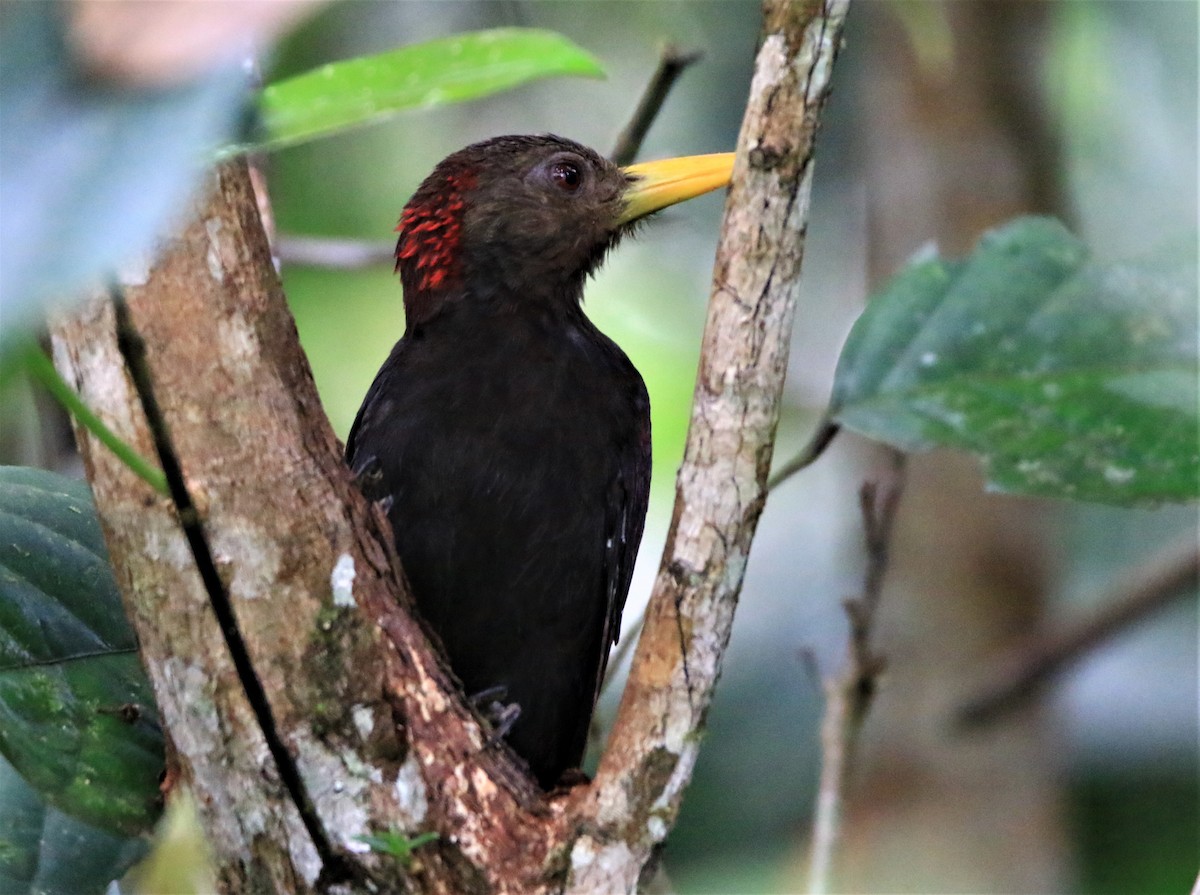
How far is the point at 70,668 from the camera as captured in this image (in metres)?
2.46

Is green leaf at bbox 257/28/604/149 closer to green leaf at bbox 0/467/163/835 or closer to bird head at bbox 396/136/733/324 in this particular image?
green leaf at bbox 0/467/163/835

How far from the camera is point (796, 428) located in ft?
20.2

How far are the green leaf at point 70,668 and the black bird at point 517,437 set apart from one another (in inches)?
24.6

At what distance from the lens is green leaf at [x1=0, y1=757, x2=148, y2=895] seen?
7.88 ft

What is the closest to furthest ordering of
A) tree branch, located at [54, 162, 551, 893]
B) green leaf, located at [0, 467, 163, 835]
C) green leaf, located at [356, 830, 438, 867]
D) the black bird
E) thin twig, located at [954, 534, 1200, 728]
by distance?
tree branch, located at [54, 162, 551, 893], green leaf, located at [356, 830, 438, 867], green leaf, located at [0, 467, 163, 835], the black bird, thin twig, located at [954, 534, 1200, 728]

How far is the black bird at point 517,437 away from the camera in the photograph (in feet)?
10.7

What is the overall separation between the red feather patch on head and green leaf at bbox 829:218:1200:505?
105 cm

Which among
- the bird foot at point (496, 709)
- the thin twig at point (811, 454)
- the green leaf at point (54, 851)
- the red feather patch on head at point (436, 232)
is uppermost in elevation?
the red feather patch on head at point (436, 232)

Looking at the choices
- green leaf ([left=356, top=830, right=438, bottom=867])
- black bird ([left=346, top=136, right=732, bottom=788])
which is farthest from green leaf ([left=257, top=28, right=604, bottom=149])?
green leaf ([left=356, top=830, right=438, bottom=867])

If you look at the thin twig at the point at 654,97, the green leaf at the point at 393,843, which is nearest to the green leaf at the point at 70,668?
the green leaf at the point at 393,843

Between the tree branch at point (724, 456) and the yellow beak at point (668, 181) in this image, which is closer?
Answer: the tree branch at point (724, 456)

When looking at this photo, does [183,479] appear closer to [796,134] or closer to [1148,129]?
[796,134]

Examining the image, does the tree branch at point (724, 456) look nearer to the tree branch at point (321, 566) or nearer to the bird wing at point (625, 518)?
the tree branch at point (321, 566)

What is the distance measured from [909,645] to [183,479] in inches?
125
